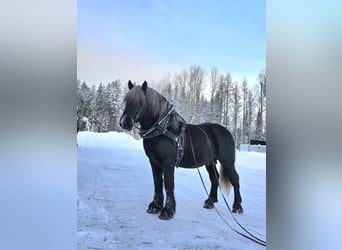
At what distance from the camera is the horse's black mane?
5.81ft

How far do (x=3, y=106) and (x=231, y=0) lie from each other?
1393mm

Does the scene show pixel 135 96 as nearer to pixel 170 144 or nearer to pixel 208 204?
pixel 170 144

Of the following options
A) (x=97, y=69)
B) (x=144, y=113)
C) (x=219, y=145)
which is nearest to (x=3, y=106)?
(x=97, y=69)

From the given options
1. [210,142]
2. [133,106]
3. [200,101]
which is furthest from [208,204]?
[133,106]

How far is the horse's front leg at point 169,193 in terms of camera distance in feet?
5.93

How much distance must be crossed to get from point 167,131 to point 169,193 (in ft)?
1.18

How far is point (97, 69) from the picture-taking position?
1742 mm

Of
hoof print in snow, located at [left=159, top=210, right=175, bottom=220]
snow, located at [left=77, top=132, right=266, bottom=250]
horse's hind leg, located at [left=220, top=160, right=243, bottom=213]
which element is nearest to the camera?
snow, located at [left=77, top=132, right=266, bottom=250]

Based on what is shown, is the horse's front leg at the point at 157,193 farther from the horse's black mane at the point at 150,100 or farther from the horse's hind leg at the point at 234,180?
the horse's hind leg at the point at 234,180

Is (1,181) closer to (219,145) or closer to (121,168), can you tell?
(121,168)

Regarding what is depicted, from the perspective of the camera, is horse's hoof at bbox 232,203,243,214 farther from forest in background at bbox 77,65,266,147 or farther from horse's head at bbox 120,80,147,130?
horse's head at bbox 120,80,147,130

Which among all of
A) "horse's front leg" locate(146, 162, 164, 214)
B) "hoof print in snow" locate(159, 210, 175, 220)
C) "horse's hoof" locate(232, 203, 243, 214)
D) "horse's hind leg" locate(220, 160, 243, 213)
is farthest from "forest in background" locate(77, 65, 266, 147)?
"hoof print in snow" locate(159, 210, 175, 220)

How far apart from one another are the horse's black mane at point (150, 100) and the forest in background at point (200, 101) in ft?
0.12

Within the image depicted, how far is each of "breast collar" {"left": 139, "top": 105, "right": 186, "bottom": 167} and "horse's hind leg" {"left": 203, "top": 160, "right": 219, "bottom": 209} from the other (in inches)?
8.2
